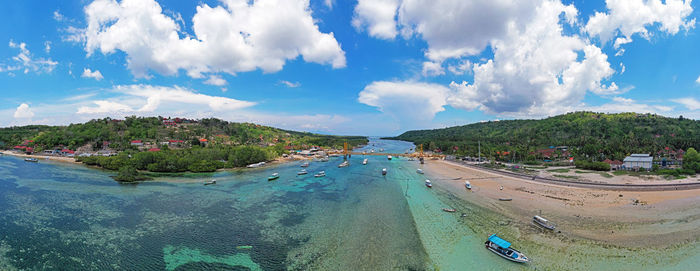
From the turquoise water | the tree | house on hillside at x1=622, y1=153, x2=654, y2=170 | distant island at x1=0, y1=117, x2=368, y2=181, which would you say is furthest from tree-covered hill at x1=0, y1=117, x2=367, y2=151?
the tree

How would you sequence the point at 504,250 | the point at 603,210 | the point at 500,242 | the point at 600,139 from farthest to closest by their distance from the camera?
1. the point at 600,139
2. the point at 603,210
3. the point at 500,242
4. the point at 504,250

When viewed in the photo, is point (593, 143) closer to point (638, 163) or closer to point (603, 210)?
point (638, 163)

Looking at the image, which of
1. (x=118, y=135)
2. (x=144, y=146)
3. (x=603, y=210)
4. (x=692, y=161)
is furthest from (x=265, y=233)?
(x=118, y=135)

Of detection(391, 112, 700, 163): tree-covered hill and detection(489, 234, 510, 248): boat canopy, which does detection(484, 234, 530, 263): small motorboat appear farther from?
detection(391, 112, 700, 163): tree-covered hill

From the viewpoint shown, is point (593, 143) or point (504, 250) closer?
point (504, 250)

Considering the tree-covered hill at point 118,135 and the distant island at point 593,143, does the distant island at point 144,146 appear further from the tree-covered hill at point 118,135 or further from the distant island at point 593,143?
the distant island at point 593,143

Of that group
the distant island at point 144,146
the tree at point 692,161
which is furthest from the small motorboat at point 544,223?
the distant island at point 144,146

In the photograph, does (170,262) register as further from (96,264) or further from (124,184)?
(124,184)
